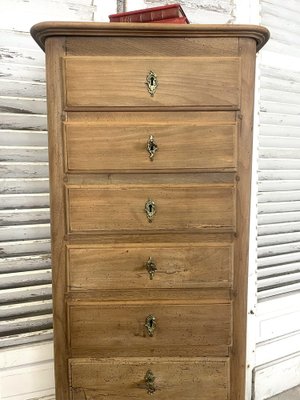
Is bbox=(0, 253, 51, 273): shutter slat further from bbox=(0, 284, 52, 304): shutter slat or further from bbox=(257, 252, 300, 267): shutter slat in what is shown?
bbox=(257, 252, 300, 267): shutter slat

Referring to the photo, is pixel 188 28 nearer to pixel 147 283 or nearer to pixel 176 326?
pixel 147 283

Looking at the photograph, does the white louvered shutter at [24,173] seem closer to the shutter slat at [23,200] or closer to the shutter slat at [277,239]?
the shutter slat at [23,200]

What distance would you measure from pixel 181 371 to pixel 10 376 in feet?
3.05

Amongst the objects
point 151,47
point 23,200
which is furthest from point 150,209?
point 23,200

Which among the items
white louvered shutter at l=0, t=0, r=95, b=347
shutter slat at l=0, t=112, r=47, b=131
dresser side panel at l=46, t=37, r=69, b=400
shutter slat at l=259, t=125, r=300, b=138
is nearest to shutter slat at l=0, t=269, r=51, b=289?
white louvered shutter at l=0, t=0, r=95, b=347

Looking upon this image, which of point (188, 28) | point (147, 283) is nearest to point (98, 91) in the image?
point (188, 28)

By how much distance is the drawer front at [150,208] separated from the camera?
127 cm

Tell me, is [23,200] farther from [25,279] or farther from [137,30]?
[137,30]

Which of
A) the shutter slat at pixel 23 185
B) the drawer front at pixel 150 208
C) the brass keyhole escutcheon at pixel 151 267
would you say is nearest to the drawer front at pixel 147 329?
the brass keyhole escutcheon at pixel 151 267

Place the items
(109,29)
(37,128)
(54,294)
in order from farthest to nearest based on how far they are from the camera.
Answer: (37,128)
(54,294)
(109,29)

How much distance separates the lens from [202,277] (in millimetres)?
1312

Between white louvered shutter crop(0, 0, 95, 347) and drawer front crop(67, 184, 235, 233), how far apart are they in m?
0.60

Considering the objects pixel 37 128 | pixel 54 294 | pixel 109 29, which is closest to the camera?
pixel 109 29

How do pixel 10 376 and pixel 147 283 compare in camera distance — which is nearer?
pixel 147 283
